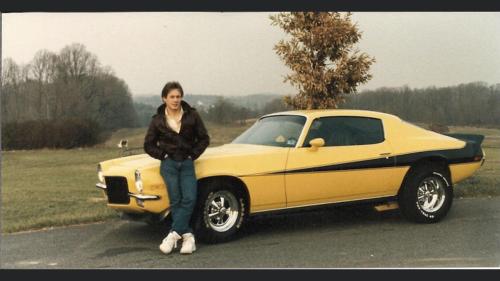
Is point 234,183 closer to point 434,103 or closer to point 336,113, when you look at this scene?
point 336,113

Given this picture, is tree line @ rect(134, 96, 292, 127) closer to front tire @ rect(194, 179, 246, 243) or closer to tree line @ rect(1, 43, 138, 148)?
tree line @ rect(1, 43, 138, 148)

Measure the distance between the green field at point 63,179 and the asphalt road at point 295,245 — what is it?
0.99ft

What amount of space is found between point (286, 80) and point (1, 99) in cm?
350

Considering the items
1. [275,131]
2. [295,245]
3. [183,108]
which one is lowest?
[295,245]

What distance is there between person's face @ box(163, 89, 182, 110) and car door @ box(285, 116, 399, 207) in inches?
58.8

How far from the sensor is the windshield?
7.83 meters

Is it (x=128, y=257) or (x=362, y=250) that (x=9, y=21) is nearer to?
(x=128, y=257)

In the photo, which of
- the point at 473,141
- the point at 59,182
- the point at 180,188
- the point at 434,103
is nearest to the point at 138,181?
the point at 180,188

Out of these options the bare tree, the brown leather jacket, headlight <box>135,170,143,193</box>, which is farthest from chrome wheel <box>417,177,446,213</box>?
headlight <box>135,170,143,193</box>

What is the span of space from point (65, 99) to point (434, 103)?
15.8 feet

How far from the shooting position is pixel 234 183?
7.29 meters

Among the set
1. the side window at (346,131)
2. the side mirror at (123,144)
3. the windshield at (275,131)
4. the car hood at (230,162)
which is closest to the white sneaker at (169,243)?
the car hood at (230,162)

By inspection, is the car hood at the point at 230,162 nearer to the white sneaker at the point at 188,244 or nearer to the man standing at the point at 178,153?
the man standing at the point at 178,153

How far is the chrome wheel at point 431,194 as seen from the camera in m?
8.34
